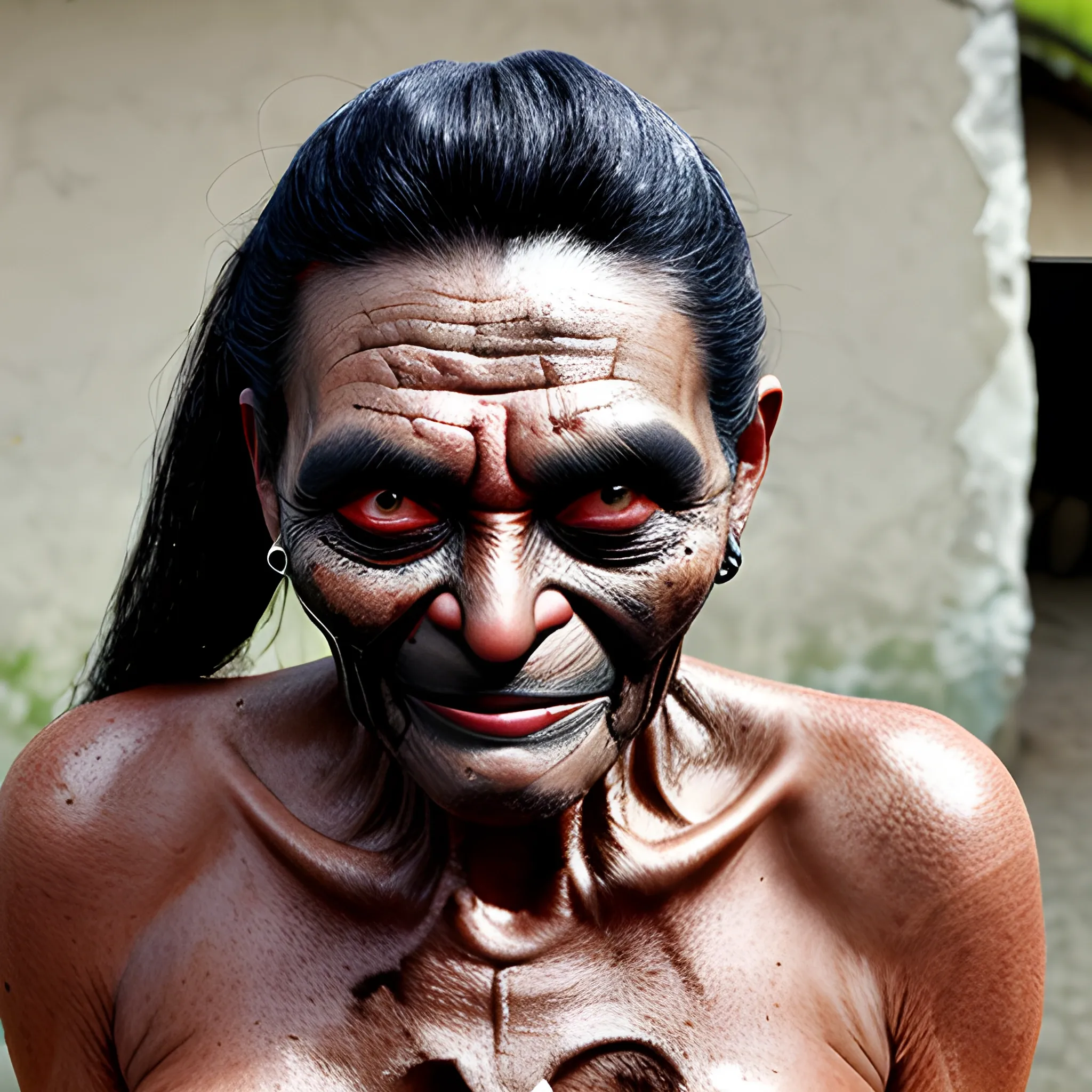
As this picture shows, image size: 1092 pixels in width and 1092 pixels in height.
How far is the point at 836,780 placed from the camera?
1.46m

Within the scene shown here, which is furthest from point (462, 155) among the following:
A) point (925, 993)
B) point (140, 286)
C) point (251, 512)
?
point (140, 286)

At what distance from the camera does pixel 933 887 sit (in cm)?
143

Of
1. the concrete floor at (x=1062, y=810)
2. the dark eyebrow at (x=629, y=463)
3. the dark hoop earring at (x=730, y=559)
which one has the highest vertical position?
the dark eyebrow at (x=629, y=463)

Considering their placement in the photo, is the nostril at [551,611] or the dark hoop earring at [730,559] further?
the dark hoop earring at [730,559]

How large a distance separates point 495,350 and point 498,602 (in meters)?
0.21

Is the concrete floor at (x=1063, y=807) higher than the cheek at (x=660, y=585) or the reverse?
the reverse

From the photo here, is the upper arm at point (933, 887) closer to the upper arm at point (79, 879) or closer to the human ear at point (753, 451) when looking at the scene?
the human ear at point (753, 451)

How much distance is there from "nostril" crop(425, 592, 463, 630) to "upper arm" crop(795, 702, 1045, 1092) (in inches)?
20.1

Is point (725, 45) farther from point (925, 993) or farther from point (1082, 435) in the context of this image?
point (1082, 435)

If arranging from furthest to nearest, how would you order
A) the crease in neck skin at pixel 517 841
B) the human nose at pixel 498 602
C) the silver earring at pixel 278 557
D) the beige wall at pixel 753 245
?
the beige wall at pixel 753 245 < the crease in neck skin at pixel 517 841 < the silver earring at pixel 278 557 < the human nose at pixel 498 602

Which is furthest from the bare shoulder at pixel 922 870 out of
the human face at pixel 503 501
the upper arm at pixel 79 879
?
the upper arm at pixel 79 879

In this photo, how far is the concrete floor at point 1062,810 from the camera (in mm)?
3234

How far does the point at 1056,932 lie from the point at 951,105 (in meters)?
2.07

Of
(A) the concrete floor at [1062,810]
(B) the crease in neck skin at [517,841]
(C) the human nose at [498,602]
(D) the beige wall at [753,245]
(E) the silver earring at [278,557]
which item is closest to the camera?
(C) the human nose at [498,602]
